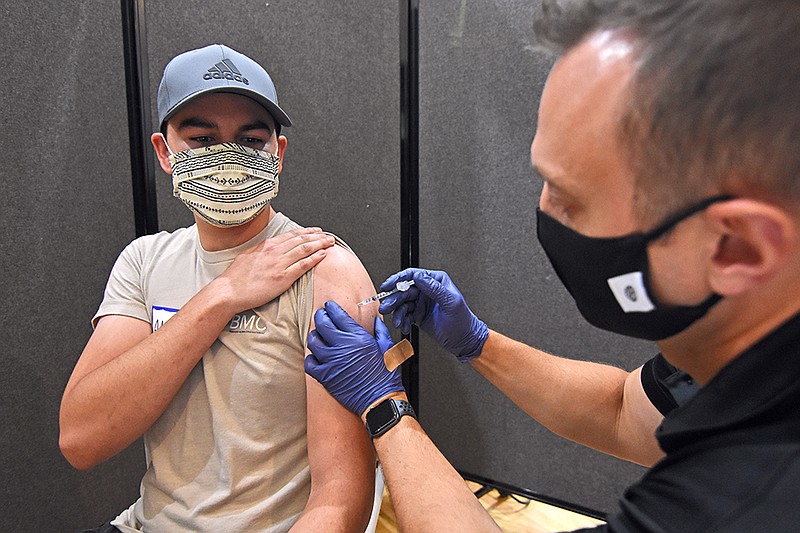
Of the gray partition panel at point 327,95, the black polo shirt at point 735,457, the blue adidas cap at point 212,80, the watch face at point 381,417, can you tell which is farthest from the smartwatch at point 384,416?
the gray partition panel at point 327,95

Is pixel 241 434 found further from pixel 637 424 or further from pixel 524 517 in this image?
pixel 524 517

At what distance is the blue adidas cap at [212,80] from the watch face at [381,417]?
2.03 feet

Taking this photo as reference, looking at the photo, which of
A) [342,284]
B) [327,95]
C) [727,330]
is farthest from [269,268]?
→ [327,95]

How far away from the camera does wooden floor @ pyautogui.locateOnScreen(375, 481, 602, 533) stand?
1.85 metres

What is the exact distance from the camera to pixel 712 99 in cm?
57

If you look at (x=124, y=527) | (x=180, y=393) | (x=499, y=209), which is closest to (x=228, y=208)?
(x=180, y=393)

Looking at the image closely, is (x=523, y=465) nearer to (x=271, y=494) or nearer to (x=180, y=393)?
(x=271, y=494)

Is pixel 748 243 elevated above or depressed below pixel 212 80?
below

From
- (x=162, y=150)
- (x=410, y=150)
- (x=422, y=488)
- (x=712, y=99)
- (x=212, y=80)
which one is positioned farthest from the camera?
(x=410, y=150)

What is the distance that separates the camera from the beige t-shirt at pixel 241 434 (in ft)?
3.58

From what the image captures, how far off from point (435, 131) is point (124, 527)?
1.45 meters

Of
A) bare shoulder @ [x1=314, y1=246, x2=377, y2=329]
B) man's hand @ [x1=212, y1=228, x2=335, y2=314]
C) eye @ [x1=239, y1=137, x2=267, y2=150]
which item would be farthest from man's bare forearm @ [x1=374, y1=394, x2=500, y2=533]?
eye @ [x1=239, y1=137, x2=267, y2=150]

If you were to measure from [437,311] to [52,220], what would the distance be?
3.38ft

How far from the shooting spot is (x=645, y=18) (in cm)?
61
